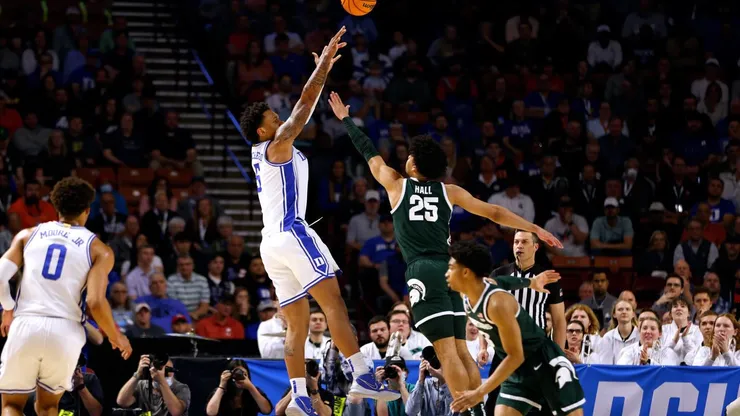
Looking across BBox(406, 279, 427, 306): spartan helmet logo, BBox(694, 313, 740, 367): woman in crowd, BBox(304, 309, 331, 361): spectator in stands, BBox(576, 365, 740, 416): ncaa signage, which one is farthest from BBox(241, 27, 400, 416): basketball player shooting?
BBox(694, 313, 740, 367): woman in crowd

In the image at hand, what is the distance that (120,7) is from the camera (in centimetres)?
2403

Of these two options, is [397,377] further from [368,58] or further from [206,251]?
[368,58]

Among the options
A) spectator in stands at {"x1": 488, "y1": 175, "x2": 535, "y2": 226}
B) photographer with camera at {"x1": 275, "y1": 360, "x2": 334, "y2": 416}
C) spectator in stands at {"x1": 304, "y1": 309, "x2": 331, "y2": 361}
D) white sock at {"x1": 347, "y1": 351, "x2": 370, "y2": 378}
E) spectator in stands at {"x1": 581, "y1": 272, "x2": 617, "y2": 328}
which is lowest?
photographer with camera at {"x1": 275, "y1": 360, "x2": 334, "y2": 416}

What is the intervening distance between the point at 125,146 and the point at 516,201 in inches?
256

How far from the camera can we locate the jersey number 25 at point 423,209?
10477 millimetres

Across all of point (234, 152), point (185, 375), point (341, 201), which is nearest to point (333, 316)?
point (185, 375)

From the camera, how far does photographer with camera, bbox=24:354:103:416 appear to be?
13.1 metres

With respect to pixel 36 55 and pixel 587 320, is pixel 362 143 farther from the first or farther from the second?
pixel 36 55

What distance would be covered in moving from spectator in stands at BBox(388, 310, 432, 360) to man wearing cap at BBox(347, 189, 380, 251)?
4533 millimetres

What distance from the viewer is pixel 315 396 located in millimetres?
12086

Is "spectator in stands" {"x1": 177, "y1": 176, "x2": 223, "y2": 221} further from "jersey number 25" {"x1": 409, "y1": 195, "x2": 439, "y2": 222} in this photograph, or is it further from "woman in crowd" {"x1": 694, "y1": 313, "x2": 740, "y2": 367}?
"jersey number 25" {"x1": 409, "y1": 195, "x2": 439, "y2": 222}

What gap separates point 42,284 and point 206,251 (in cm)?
896

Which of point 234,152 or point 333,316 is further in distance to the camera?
point 234,152

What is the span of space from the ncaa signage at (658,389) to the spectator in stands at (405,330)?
2456 millimetres
